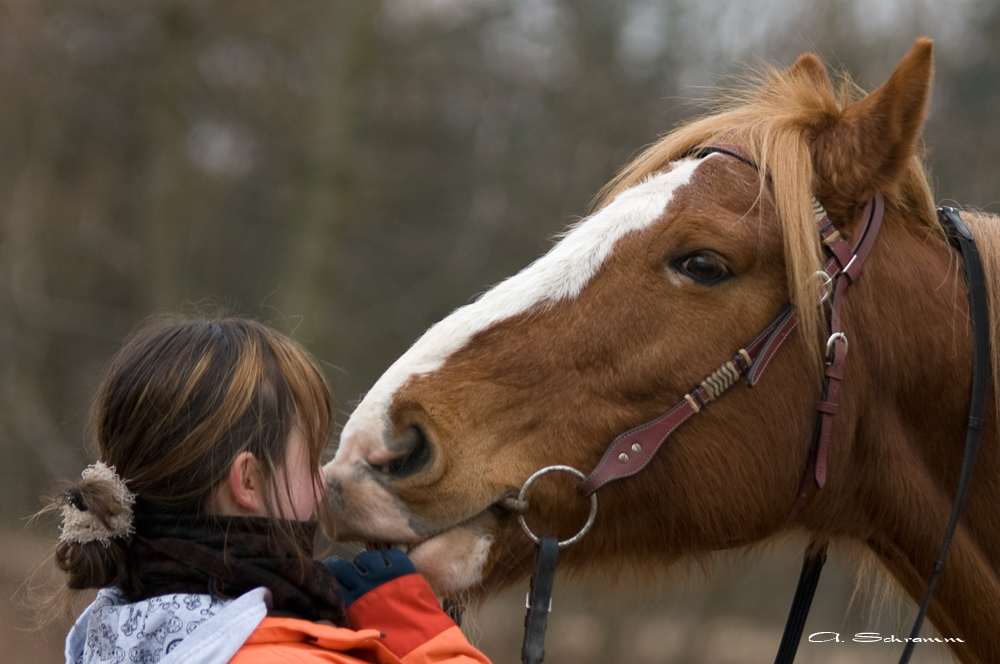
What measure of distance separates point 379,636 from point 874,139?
156cm

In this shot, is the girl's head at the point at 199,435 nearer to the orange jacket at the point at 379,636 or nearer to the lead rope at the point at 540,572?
the orange jacket at the point at 379,636

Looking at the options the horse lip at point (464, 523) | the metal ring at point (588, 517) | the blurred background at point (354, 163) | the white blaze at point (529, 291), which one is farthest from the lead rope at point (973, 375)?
the blurred background at point (354, 163)

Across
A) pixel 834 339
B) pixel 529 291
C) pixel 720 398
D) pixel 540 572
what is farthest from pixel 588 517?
pixel 834 339

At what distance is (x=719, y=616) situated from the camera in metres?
7.58

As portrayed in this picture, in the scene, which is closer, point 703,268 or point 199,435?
point 199,435

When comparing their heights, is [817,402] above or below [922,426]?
above

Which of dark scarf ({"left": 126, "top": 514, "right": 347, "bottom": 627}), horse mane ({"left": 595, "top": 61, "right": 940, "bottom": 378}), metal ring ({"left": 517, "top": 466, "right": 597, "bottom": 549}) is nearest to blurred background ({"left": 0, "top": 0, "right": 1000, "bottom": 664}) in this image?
horse mane ({"left": 595, "top": 61, "right": 940, "bottom": 378})

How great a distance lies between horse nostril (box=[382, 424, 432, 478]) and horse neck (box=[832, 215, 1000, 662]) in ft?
3.20

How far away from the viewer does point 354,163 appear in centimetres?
787

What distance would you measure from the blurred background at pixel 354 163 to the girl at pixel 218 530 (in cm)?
516

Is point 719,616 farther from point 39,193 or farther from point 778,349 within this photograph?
point 39,193

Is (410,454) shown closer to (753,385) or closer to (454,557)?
(454,557)

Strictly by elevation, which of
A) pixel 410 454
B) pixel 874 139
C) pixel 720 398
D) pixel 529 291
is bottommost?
pixel 720 398

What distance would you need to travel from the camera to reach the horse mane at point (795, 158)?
1.98 meters
